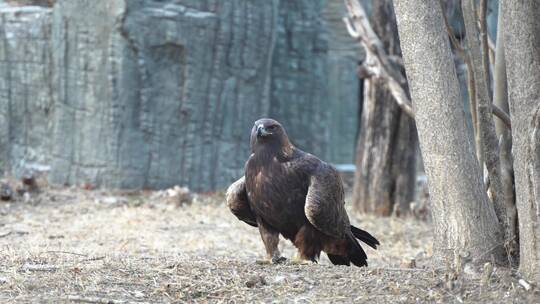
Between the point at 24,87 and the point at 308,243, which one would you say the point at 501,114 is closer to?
the point at 308,243

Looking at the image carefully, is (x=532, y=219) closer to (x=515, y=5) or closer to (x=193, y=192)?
(x=515, y=5)

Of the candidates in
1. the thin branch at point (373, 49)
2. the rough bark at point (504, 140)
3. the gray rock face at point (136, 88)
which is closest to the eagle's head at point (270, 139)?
the rough bark at point (504, 140)

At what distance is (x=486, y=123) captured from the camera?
5043 mm

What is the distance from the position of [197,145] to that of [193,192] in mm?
627

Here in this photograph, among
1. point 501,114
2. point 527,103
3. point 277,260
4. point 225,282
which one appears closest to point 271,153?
point 277,260

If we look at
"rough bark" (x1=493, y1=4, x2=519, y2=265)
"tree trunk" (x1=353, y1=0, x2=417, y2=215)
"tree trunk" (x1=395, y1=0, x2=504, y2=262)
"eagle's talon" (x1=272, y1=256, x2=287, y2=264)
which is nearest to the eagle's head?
"eagle's talon" (x1=272, y1=256, x2=287, y2=264)

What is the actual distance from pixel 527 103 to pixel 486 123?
506 millimetres

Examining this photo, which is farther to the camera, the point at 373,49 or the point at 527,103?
the point at 373,49

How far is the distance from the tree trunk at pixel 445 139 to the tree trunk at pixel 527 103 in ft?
0.89

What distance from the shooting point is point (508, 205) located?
5715 millimetres

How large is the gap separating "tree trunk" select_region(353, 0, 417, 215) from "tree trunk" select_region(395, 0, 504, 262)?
549 cm

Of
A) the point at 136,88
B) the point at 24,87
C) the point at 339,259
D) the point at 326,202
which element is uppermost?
the point at 136,88

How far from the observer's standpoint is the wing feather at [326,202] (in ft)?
19.8

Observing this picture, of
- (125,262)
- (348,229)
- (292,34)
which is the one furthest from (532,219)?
(292,34)
